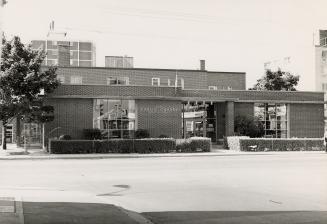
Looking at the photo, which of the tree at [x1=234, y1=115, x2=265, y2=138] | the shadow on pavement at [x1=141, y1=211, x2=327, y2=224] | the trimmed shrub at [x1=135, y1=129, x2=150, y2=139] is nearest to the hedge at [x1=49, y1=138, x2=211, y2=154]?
the trimmed shrub at [x1=135, y1=129, x2=150, y2=139]

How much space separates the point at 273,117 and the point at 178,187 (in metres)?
28.5

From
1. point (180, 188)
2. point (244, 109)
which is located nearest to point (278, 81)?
point (244, 109)

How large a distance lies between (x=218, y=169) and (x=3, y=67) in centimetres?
1727

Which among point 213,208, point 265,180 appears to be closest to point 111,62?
point 265,180

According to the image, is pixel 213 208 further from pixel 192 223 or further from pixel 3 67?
pixel 3 67

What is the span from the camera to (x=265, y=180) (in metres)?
16.3

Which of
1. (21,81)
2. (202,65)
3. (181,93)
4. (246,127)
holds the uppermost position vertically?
(202,65)

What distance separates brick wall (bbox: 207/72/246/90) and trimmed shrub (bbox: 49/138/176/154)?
955 inches

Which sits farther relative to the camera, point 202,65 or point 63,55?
point 202,65

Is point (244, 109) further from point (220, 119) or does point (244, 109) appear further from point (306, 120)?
point (306, 120)

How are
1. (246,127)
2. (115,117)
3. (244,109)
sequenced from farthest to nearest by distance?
(244,109)
(246,127)
(115,117)

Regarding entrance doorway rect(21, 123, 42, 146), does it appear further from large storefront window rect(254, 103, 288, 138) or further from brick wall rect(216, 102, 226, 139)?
large storefront window rect(254, 103, 288, 138)

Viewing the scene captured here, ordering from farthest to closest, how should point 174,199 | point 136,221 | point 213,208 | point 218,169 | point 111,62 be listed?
point 111,62, point 218,169, point 174,199, point 213,208, point 136,221

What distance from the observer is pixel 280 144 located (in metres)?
35.3
